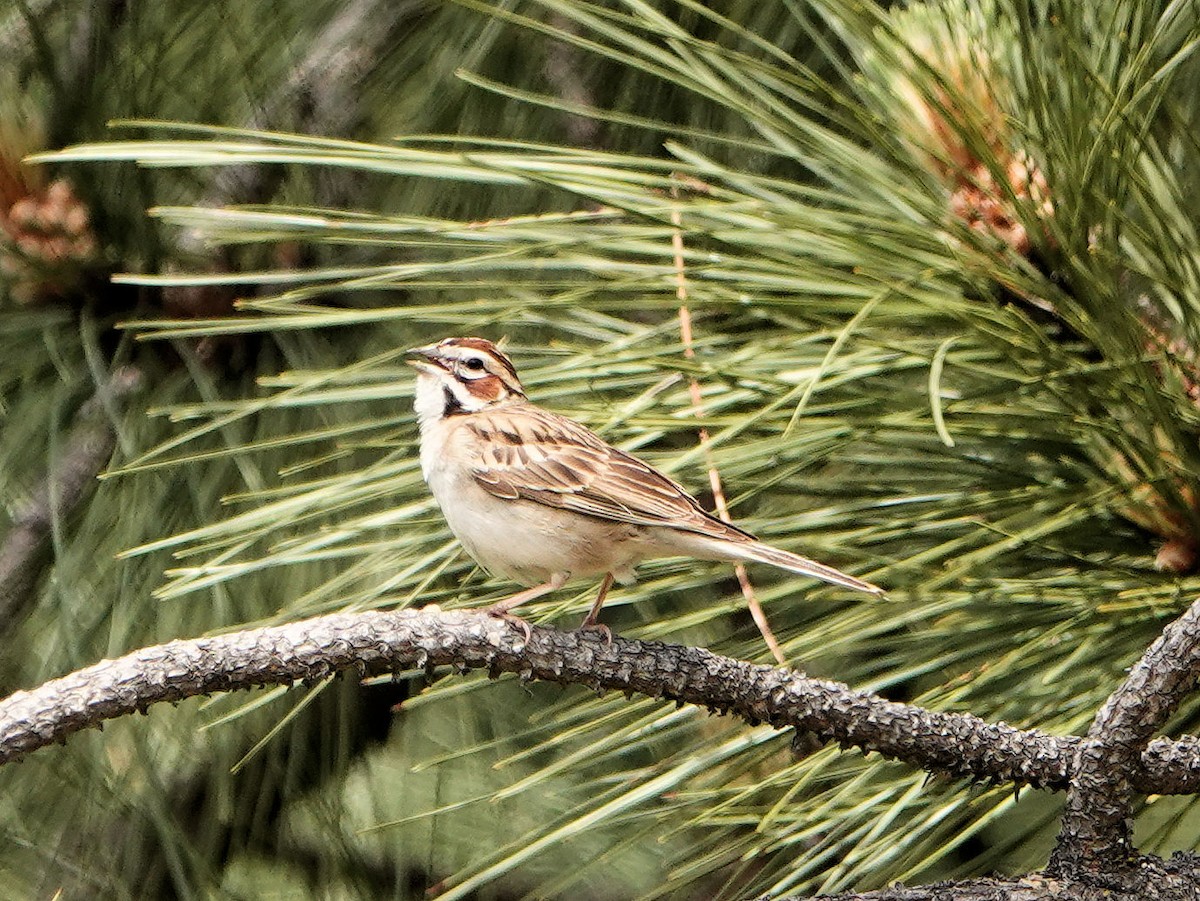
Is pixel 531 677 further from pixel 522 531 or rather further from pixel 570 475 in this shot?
pixel 570 475

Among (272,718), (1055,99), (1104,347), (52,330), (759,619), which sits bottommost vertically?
(272,718)

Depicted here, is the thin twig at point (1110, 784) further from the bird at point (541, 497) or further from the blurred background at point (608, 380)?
the bird at point (541, 497)

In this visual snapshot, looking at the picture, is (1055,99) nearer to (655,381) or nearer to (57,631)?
(655,381)

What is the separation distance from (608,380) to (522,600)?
1.09 ft

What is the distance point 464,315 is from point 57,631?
973 millimetres

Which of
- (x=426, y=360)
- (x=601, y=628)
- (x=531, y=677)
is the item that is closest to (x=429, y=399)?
(x=426, y=360)

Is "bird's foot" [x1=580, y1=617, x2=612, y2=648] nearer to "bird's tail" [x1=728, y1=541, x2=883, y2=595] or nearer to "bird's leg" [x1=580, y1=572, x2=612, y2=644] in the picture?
"bird's leg" [x1=580, y1=572, x2=612, y2=644]

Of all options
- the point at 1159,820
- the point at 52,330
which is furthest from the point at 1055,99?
the point at 52,330

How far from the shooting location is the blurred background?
6.04 feet

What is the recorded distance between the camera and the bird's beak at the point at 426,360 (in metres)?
2.56

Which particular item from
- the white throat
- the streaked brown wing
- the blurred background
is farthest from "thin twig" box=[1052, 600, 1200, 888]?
the white throat

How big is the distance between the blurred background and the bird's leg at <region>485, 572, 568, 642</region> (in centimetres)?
6

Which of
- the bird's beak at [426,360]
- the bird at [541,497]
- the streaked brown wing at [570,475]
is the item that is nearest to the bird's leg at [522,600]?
the bird at [541,497]

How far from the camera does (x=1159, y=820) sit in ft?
8.81
